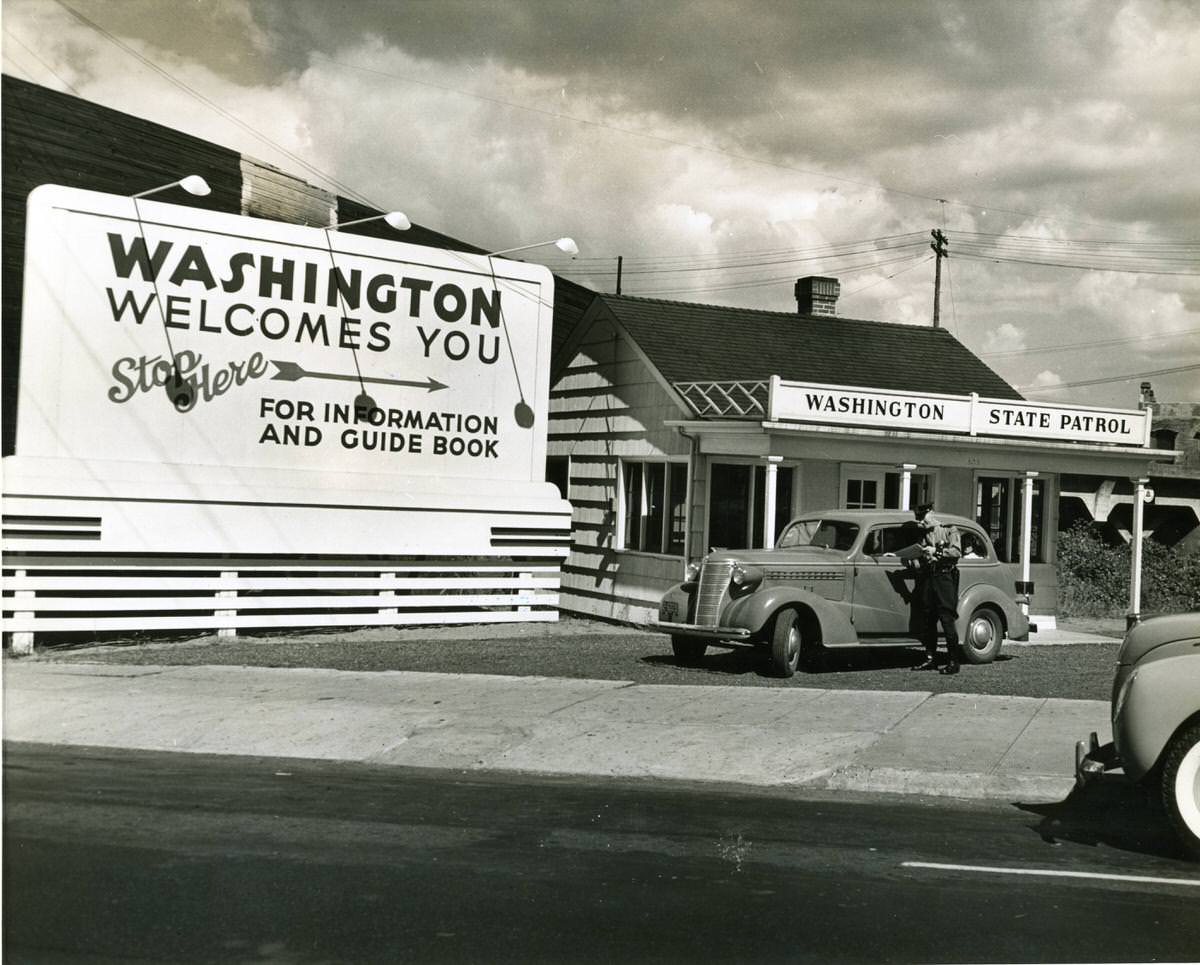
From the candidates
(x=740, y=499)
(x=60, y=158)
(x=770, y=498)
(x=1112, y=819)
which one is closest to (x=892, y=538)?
(x=770, y=498)

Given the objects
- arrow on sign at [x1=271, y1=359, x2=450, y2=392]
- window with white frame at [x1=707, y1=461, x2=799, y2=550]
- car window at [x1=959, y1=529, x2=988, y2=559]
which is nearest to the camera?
car window at [x1=959, y1=529, x2=988, y2=559]

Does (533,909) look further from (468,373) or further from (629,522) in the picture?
(629,522)

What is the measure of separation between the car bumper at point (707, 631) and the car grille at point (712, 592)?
67 millimetres

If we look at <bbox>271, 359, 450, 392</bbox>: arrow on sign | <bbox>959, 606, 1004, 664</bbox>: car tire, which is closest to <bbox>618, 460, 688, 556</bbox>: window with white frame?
<bbox>271, 359, 450, 392</bbox>: arrow on sign

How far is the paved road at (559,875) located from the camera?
4.95 metres

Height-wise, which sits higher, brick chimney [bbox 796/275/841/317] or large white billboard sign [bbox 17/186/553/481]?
brick chimney [bbox 796/275/841/317]

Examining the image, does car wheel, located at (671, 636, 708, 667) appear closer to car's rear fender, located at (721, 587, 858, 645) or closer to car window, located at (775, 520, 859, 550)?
car's rear fender, located at (721, 587, 858, 645)

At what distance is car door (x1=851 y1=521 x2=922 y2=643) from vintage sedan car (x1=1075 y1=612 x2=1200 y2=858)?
21.0 feet

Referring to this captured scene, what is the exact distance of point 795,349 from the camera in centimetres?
2080

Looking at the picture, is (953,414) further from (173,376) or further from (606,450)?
(173,376)

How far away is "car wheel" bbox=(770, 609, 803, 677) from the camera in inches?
491

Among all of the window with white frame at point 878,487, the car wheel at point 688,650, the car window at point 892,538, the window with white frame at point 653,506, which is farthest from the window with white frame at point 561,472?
the car window at point 892,538

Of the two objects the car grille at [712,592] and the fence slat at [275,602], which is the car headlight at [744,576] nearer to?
the car grille at [712,592]

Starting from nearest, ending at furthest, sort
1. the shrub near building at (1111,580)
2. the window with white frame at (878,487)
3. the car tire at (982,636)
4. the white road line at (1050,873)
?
the white road line at (1050,873) < the car tire at (982,636) < the window with white frame at (878,487) < the shrub near building at (1111,580)
